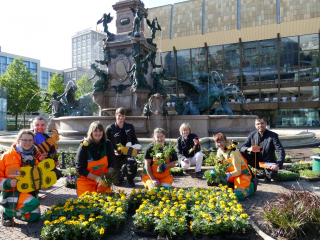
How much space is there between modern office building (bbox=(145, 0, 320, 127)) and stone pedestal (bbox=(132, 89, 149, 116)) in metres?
30.6

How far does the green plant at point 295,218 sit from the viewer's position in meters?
3.20

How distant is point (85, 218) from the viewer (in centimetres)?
357

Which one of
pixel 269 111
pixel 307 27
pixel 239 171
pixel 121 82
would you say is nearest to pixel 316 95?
pixel 269 111

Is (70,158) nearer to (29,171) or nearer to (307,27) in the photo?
(29,171)

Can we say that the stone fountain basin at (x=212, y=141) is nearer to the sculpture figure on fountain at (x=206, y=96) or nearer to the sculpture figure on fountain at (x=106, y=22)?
the sculpture figure on fountain at (x=206, y=96)

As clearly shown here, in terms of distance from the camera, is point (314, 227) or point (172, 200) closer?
point (314, 227)

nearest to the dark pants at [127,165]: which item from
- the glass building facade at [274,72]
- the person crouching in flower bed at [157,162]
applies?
the person crouching in flower bed at [157,162]

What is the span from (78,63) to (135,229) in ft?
342

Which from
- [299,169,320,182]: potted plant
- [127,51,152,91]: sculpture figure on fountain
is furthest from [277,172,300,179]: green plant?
[127,51,152,91]: sculpture figure on fountain

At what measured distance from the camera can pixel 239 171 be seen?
189 inches

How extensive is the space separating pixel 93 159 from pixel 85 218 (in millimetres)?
1160

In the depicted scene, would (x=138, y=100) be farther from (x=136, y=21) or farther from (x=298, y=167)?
(x=298, y=167)

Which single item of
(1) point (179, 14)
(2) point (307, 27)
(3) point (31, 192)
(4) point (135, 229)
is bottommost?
(4) point (135, 229)

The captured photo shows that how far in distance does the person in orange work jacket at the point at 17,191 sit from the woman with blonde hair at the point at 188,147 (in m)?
3.18
